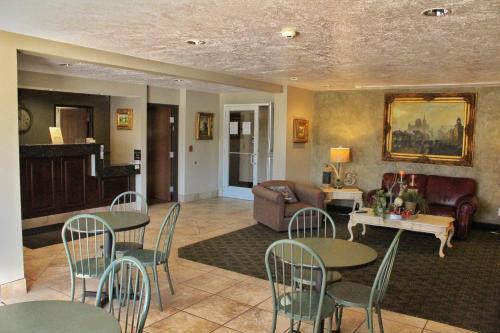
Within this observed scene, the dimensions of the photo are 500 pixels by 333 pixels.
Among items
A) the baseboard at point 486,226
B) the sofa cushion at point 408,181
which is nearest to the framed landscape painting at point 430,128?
the sofa cushion at point 408,181

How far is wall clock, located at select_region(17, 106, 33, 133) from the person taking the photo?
7906 millimetres

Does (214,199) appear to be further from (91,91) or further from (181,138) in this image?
(91,91)

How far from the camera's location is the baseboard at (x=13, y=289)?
3.95 meters

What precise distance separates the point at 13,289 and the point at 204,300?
180 cm

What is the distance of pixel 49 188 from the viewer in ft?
22.4

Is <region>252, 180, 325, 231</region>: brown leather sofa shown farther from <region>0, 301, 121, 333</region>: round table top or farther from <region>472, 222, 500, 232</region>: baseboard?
<region>0, 301, 121, 333</region>: round table top

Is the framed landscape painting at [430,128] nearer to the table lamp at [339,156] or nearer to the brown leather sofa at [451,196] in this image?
the brown leather sofa at [451,196]

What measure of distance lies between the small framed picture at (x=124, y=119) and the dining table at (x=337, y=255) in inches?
228

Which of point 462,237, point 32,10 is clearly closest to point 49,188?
point 32,10

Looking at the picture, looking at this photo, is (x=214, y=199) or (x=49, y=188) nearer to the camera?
(x=49, y=188)

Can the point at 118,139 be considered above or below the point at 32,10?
below

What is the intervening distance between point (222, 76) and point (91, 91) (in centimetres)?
233

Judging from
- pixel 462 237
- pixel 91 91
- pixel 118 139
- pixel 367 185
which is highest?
pixel 91 91

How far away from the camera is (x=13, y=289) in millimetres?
4020
